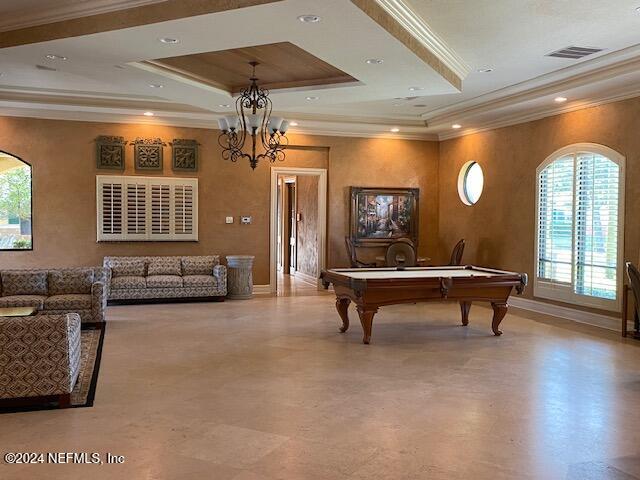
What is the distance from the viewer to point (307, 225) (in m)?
12.5

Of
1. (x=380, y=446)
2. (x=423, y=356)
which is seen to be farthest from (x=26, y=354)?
(x=423, y=356)

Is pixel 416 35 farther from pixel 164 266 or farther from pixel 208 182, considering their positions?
pixel 164 266

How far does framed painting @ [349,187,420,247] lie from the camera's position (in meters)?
10.9

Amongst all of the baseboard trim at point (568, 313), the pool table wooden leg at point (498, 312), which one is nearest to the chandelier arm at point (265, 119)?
the pool table wooden leg at point (498, 312)

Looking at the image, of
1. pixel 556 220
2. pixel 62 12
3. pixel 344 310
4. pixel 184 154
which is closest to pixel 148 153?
pixel 184 154

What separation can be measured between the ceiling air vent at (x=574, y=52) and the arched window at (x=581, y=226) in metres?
1.68

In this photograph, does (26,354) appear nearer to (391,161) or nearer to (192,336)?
(192,336)

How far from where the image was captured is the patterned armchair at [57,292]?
6.93m

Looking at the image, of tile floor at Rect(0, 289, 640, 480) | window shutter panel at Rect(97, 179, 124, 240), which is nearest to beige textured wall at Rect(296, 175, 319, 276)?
window shutter panel at Rect(97, 179, 124, 240)

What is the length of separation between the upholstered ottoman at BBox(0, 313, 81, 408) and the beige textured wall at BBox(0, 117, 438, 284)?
563 cm

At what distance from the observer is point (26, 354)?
162 inches

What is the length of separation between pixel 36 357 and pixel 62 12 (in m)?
3.05

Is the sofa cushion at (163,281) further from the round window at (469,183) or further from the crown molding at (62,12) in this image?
the round window at (469,183)

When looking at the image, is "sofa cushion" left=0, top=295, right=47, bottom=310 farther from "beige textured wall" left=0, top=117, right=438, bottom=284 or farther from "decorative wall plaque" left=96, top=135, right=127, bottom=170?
"decorative wall plaque" left=96, top=135, right=127, bottom=170
